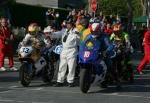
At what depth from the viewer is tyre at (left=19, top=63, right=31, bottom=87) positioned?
16.3 metres

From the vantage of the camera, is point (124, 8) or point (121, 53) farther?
point (124, 8)

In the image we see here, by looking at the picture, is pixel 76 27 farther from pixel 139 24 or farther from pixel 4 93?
pixel 139 24

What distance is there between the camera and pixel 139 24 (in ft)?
205

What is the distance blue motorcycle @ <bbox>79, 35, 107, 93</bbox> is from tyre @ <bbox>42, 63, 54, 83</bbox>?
72.2 inches

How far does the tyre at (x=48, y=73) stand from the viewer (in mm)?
17406

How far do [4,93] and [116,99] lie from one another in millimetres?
2765

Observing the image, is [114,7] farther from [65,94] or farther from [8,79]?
[65,94]

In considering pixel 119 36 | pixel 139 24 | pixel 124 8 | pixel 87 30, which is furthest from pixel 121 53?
pixel 124 8

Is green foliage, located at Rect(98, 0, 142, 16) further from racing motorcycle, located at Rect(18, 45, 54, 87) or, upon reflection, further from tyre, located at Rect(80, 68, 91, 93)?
tyre, located at Rect(80, 68, 91, 93)

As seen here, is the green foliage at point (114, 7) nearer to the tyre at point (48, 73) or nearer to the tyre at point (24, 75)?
the tyre at point (48, 73)

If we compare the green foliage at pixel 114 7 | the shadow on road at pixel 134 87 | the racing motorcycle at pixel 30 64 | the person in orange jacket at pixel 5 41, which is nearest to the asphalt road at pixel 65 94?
the shadow on road at pixel 134 87

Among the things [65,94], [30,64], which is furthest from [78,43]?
[65,94]

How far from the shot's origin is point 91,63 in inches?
611

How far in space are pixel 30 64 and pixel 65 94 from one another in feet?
5.84
